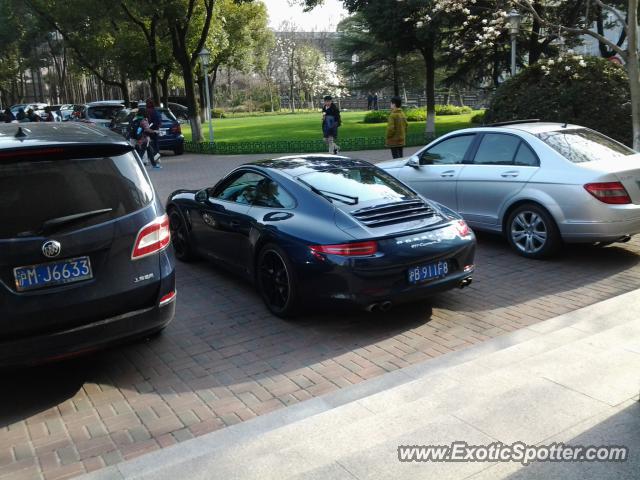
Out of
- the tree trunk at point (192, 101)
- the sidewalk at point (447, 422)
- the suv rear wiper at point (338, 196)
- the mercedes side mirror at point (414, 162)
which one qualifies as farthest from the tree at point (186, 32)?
the sidewalk at point (447, 422)

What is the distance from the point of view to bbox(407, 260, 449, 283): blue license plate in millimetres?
5340

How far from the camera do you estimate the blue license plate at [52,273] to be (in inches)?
150

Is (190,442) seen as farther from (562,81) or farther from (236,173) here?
(562,81)

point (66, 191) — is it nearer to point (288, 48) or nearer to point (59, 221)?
point (59, 221)

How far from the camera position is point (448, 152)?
8.77 metres

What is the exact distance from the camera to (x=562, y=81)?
14.3 m

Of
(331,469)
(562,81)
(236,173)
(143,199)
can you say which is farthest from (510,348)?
(562,81)

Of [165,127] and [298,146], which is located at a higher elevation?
[165,127]

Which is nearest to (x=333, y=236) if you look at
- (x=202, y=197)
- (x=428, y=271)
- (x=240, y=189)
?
(x=428, y=271)

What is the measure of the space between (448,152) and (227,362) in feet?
16.9

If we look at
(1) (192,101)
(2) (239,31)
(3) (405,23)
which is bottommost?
(1) (192,101)

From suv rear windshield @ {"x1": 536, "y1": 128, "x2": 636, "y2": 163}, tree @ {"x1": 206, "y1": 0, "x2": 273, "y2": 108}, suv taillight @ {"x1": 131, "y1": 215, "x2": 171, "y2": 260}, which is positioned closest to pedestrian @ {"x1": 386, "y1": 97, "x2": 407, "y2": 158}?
suv rear windshield @ {"x1": 536, "y1": 128, "x2": 636, "y2": 163}

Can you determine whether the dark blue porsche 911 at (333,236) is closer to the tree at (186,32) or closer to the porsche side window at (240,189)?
the porsche side window at (240,189)

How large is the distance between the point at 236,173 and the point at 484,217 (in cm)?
335
